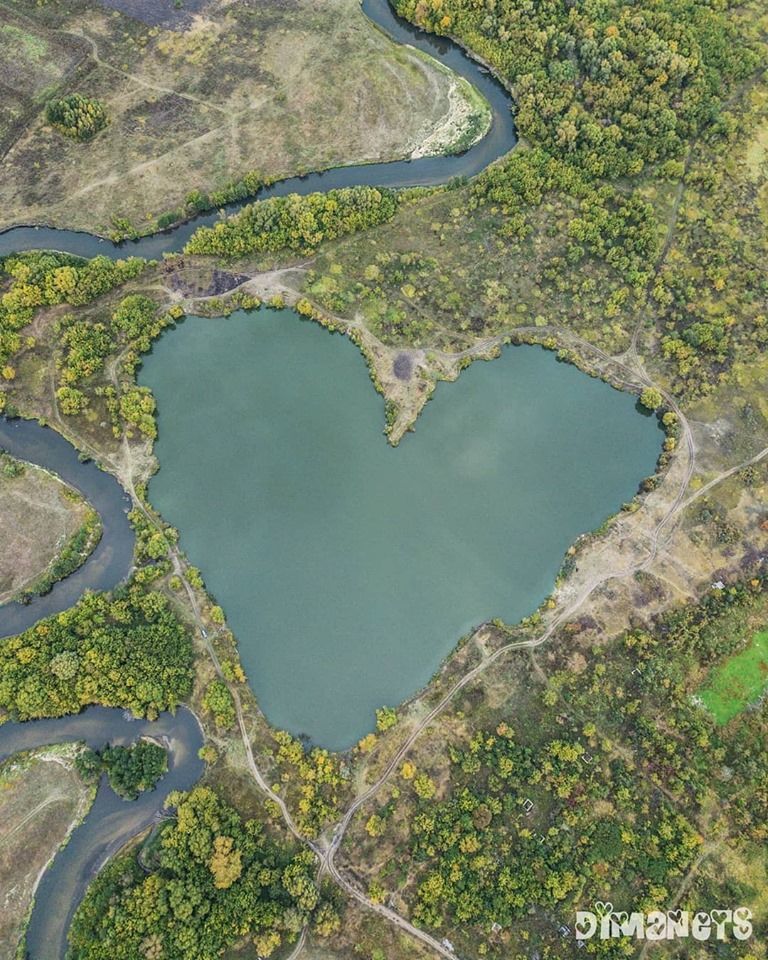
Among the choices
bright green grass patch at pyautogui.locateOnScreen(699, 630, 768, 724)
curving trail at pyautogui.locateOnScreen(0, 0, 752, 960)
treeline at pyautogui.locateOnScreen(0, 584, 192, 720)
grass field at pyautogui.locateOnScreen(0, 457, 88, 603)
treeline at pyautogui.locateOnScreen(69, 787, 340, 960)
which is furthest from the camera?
grass field at pyautogui.locateOnScreen(0, 457, 88, 603)

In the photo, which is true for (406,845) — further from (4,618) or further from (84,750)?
(4,618)

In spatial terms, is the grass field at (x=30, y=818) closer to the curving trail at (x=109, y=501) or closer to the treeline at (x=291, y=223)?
the curving trail at (x=109, y=501)

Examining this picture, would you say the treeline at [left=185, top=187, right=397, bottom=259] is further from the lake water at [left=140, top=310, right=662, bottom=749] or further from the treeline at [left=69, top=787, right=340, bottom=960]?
the treeline at [left=69, top=787, right=340, bottom=960]

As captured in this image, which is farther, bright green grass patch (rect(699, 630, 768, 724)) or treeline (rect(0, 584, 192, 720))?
bright green grass patch (rect(699, 630, 768, 724))

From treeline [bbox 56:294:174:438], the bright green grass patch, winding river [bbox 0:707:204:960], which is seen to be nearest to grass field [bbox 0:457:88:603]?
treeline [bbox 56:294:174:438]

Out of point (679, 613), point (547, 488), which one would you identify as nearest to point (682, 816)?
A: point (679, 613)

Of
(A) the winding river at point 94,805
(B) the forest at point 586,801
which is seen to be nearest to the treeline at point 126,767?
(A) the winding river at point 94,805
